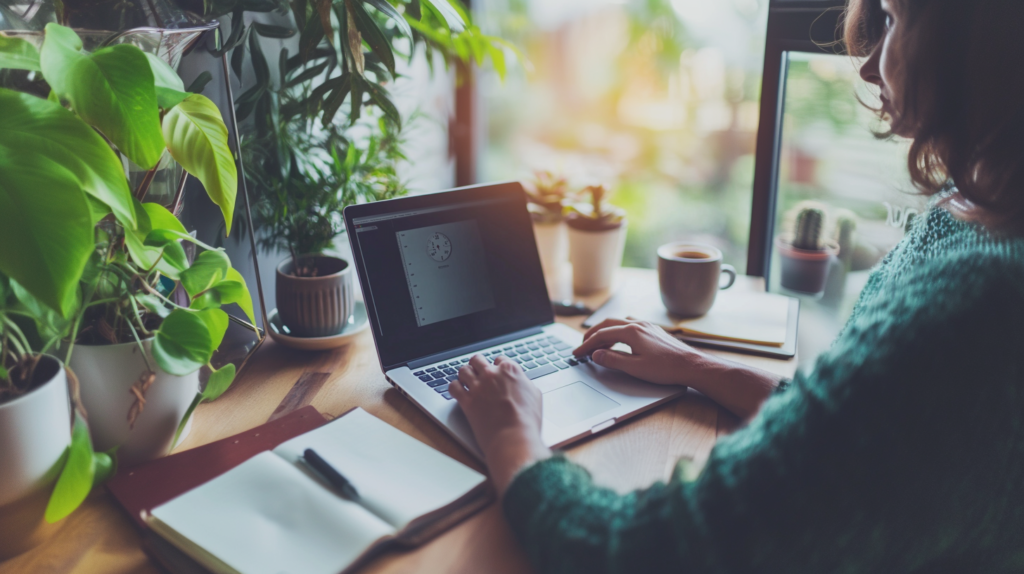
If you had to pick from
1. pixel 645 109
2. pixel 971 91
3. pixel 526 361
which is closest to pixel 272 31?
pixel 526 361

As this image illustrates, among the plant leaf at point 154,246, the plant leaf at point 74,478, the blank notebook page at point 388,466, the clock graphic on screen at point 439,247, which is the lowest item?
the blank notebook page at point 388,466

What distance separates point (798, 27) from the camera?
4.21ft

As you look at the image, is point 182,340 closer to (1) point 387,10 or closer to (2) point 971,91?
(1) point 387,10

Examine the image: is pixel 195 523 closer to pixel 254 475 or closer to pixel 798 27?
pixel 254 475

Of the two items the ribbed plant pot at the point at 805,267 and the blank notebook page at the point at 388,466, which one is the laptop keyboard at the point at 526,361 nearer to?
the blank notebook page at the point at 388,466

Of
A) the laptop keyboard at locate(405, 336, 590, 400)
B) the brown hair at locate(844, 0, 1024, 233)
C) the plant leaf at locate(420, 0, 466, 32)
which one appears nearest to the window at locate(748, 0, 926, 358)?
the laptop keyboard at locate(405, 336, 590, 400)

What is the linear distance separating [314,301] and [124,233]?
0.34 m

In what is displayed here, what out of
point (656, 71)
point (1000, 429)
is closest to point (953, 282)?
point (1000, 429)

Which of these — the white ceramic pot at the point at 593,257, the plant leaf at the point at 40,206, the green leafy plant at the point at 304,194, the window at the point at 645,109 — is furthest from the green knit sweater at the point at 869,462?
the window at the point at 645,109

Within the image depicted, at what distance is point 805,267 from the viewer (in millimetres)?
1310

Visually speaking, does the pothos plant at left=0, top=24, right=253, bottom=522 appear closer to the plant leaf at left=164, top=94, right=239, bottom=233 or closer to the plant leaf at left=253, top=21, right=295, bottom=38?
the plant leaf at left=164, top=94, right=239, bottom=233

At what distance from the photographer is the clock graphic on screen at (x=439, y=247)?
94cm

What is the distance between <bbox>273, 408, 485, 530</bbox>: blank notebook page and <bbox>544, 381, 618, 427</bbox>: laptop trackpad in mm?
158

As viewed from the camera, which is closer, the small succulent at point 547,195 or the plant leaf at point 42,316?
the plant leaf at point 42,316
